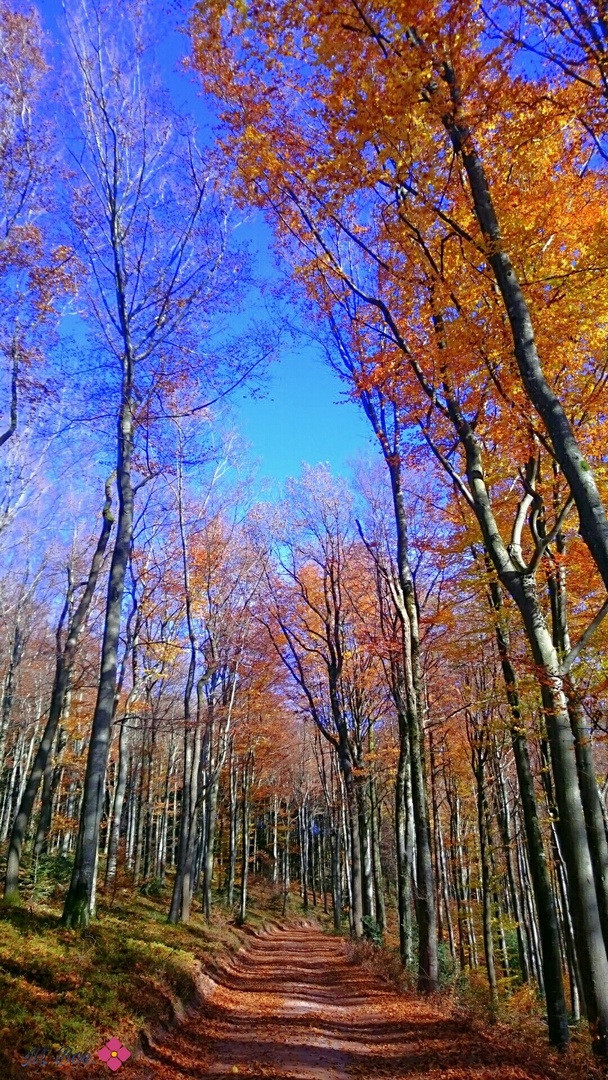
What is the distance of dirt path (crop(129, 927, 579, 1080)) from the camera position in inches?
212

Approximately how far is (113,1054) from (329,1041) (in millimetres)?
2843

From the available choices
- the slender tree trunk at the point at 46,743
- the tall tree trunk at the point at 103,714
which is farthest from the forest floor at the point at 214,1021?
the slender tree trunk at the point at 46,743

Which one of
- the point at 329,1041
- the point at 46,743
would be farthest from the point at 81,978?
the point at 46,743

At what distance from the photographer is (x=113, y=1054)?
16.9ft

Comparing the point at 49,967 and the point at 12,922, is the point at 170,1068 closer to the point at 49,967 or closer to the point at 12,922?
the point at 49,967

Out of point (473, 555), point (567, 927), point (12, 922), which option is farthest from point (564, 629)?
point (567, 927)

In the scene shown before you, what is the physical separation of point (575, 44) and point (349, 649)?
15.7 metres

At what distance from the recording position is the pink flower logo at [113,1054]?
504cm

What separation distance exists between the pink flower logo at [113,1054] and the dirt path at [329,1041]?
12 cm

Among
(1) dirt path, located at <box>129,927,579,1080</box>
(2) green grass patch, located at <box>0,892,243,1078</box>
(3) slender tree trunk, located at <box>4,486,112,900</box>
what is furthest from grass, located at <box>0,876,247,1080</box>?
(3) slender tree trunk, located at <box>4,486,112,900</box>

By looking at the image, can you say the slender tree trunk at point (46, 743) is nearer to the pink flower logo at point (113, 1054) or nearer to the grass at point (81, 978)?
the grass at point (81, 978)

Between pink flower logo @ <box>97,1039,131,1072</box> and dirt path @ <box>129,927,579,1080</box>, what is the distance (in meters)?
0.12

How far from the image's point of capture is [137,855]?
2453 cm

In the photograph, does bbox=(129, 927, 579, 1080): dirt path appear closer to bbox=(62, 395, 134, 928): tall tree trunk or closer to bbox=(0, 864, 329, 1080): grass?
bbox=(0, 864, 329, 1080): grass
